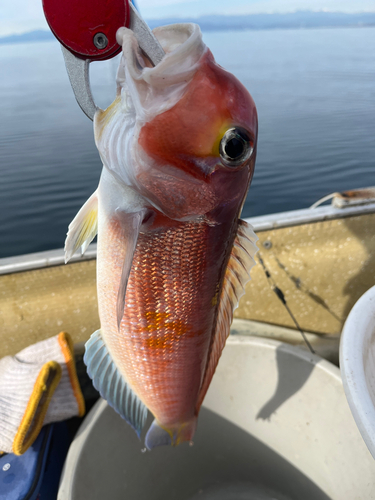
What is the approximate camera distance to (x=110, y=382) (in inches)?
36.5

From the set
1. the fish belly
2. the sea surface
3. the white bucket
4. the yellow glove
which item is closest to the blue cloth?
the yellow glove

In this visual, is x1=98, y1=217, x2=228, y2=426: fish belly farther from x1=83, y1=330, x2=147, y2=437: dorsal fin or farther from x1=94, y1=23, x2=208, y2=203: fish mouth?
x1=94, y1=23, x2=208, y2=203: fish mouth

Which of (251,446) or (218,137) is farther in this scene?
(251,446)

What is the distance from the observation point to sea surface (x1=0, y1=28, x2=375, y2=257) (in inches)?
165

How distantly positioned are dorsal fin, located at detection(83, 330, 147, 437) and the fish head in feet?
1.56

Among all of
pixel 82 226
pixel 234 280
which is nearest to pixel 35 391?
pixel 82 226

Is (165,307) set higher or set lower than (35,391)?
higher

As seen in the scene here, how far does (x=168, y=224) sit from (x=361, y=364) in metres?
0.55

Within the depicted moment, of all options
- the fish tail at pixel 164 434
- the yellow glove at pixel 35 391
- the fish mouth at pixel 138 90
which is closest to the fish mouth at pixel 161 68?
the fish mouth at pixel 138 90

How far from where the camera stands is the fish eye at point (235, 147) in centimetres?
55

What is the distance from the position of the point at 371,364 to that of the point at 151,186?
76 cm

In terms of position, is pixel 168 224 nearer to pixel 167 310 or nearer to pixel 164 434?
pixel 167 310

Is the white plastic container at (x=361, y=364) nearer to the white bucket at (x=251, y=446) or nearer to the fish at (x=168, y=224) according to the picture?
the fish at (x=168, y=224)

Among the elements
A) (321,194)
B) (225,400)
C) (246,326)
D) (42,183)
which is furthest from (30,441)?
(321,194)
